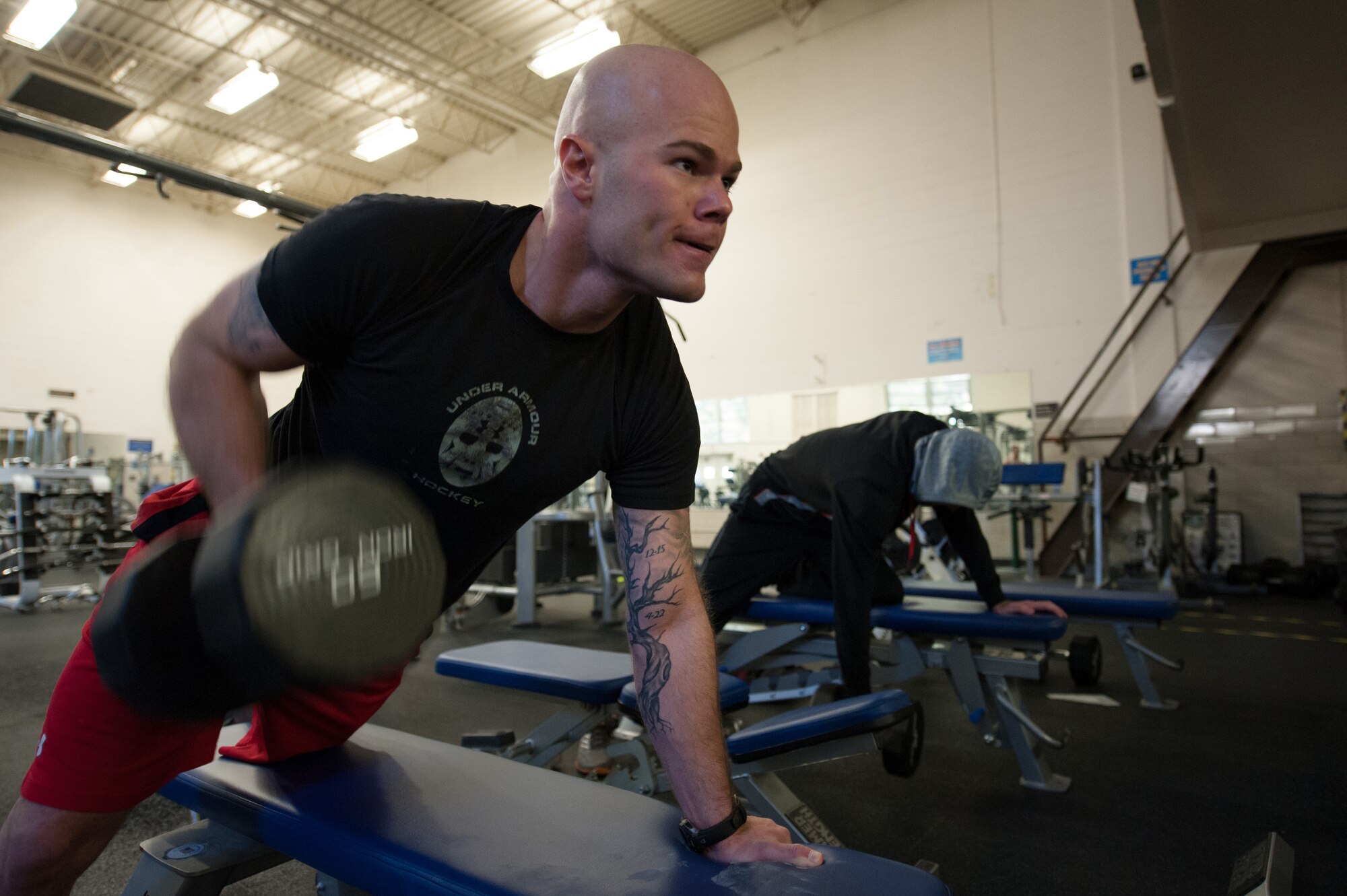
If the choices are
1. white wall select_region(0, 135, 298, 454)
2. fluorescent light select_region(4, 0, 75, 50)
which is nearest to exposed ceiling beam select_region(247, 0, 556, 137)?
fluorescent light select_region(4, 0, 75, 50)

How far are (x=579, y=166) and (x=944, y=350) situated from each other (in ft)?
21.8

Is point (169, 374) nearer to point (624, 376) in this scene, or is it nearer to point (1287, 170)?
point (624, 376)

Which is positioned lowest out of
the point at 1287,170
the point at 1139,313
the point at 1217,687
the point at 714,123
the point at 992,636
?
the point at 1217,687

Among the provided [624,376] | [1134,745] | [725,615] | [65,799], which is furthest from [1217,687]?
[65,799]

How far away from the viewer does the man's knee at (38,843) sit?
2.85 feet

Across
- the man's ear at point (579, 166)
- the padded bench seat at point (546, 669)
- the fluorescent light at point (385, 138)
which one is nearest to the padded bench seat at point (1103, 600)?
the padded bench seat at point (546, 669)

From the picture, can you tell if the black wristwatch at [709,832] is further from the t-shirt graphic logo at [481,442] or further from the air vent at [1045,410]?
the air vent at [1045,410]

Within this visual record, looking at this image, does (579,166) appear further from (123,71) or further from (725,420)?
(123,71)

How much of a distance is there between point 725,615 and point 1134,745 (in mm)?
1374

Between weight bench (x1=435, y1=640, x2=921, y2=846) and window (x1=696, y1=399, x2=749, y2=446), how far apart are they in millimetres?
6349

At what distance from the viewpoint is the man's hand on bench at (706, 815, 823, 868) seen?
826 mm

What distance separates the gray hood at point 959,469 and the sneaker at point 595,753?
1.17m

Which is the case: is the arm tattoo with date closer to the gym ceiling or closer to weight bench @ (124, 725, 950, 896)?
weight bench @ (124, 725, 950, 896)

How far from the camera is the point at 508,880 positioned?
78 cm
